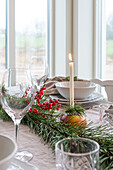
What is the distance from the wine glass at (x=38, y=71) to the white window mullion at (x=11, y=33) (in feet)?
5.62

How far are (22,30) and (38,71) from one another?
78.4 inches

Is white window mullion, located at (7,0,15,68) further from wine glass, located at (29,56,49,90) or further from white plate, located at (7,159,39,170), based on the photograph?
white plate, located at (7,159,39,170)

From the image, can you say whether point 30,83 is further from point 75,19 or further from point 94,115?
point 75,19

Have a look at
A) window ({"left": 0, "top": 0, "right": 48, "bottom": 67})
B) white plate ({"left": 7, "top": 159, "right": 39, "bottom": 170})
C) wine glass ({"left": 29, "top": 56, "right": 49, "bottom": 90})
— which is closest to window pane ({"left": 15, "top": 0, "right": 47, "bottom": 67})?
→ window ({"left": 0, "top": 0, "right": 48, "bottom": 67})

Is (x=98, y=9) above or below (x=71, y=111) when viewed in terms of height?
above

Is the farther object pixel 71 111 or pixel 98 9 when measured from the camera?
pixel 98 9

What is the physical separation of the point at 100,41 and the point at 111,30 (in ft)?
0.69

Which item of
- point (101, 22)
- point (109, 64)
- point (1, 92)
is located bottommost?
point (1, 92)

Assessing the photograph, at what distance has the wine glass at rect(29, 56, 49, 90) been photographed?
94 centimetres

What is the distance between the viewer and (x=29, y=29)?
114 inches

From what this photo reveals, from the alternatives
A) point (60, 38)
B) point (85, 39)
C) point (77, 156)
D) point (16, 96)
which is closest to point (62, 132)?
point (16, 96)

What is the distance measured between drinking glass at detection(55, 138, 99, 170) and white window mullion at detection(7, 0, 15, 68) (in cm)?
230

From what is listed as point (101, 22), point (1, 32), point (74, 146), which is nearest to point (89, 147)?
point (74, 146)

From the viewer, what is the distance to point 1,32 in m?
2.59
